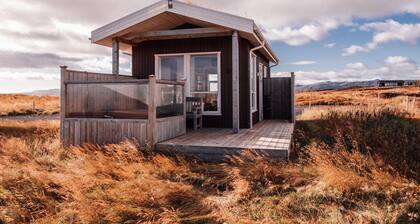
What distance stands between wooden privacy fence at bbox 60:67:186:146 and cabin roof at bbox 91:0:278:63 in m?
1.94

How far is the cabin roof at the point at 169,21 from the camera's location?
7.22 meters

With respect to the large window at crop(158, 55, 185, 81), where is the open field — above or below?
below

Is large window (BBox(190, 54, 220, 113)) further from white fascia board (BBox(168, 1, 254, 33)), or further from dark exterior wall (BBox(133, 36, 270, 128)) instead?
white fascia board (BBox(168, 1, 254, 33))

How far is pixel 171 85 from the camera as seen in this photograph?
22.5 ft

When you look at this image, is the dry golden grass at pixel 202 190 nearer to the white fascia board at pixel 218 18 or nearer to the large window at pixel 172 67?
the white fascia board at pixel 218 18

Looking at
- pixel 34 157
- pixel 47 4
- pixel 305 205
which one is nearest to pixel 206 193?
pixel 305 205

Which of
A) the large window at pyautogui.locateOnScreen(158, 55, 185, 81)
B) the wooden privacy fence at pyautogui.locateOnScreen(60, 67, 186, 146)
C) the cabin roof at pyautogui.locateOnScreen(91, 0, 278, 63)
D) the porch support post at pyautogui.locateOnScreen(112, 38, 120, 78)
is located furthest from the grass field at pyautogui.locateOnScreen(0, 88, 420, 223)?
the large window at pyautogui.locateOnScreen(158, 55, 185, 81)

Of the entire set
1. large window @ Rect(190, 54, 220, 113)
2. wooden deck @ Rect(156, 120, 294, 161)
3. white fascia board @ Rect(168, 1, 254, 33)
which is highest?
white fascia board @ Rect(168, 1, 254, 33)

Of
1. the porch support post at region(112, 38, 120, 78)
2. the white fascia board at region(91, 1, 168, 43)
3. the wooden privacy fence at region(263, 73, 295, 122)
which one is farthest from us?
the wooden privacy fence at region(263, 73, 295, 122)

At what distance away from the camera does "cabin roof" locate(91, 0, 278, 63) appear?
7.22 meters

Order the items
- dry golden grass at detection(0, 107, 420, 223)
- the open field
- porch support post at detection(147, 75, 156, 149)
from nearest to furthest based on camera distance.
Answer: dry golden grass at detection(0, 107, 420, 223) → porch support post at detection(147, 75, 156, 149) → the open field

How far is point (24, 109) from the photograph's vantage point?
21453mm

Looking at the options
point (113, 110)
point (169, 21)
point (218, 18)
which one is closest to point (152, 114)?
point (113, 110)

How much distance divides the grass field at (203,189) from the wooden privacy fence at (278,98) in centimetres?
627
